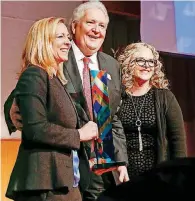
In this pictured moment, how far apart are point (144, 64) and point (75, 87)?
16.0 inches

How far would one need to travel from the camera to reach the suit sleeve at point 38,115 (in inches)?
63.1

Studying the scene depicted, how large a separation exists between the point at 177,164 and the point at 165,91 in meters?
1.31

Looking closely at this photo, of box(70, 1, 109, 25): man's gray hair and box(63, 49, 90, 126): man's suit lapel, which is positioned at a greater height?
box(70, 1, 109, 25): man's gray hair

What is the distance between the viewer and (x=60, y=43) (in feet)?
5.79

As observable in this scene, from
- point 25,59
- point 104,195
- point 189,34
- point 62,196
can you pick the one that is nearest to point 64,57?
point 25,59

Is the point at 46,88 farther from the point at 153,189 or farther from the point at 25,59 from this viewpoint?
the point at 153,189

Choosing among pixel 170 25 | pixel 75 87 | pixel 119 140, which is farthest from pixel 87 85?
pixel 170 25

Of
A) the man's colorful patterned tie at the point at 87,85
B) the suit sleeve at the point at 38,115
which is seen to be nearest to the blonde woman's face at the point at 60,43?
the suit sleeve at the point at 38,115

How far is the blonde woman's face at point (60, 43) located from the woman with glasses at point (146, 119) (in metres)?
0.49

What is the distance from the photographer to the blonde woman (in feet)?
5.27

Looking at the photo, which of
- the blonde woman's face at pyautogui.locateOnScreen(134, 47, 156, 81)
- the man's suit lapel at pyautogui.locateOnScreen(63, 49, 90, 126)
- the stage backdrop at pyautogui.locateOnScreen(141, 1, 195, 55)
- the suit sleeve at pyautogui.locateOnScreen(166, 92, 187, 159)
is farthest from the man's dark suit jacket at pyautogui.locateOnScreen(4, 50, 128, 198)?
the stage backdrop at pyautogui.locateOnScreen(141, 1, 195, 55)

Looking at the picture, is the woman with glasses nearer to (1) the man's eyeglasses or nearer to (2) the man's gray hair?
(1) the man's eyeglasses

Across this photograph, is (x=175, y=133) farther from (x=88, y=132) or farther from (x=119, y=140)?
(x=88, y=132)

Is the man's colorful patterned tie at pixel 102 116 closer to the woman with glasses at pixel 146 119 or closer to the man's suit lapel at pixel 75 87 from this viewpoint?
the man's suit lapel at pixel 75 87
